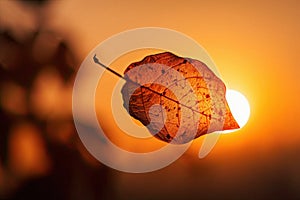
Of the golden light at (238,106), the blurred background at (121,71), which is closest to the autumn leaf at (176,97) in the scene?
the golden light at (238,106)

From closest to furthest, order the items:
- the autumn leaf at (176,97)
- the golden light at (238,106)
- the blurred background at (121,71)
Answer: the autumn leaf at (176,97) → the golden light at (238,106) → the blurred background at (121,71)

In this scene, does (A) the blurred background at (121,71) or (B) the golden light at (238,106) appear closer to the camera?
(B) the golden light at (238,106)

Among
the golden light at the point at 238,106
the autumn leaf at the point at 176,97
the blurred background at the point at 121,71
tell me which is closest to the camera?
the autumn leaf at the point at 176,97

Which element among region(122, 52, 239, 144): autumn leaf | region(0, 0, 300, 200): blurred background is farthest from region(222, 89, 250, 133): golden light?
region(122, 52, 239, 144): autumn leaf

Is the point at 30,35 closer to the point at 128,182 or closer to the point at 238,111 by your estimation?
the point at 128,182

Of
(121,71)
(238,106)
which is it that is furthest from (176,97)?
(121,71)

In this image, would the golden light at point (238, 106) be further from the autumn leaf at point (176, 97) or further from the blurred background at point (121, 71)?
the autumn leaf at point (176, 97)

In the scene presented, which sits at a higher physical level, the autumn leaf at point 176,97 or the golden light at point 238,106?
the golden light at point 238,106
